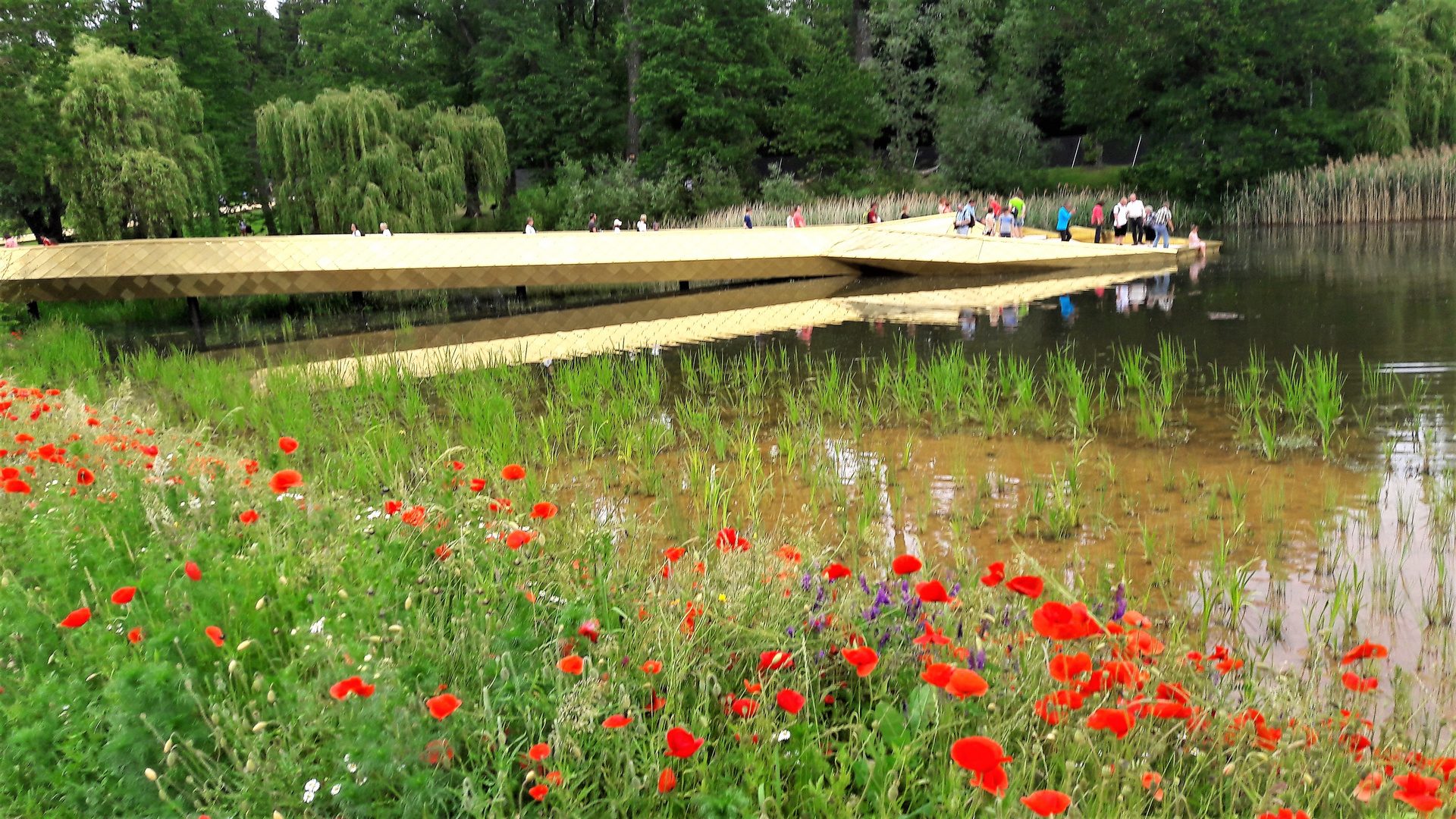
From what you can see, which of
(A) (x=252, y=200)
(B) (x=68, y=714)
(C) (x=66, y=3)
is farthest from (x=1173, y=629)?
(A) (x=252, y=200)

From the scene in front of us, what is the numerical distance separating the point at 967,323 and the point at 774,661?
10.1 meters

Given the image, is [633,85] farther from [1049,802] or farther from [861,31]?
[1049,802]

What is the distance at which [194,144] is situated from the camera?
20812 millimetres

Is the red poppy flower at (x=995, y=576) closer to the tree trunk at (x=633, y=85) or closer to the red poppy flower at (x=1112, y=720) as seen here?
the red poppy flower at (x=1112, y=720)

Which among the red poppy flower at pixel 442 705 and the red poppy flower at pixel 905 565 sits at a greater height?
the red poppy flower at pixel 905 565

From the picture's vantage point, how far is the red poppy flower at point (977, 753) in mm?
1376

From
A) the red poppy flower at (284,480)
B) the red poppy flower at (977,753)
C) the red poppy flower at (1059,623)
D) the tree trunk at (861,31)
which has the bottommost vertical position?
the red poppy flower at (977,753)

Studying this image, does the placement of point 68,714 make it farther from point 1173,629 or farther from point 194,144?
point 194,144

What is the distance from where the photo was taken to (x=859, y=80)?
3272 centimetres

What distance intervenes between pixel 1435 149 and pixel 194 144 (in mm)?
30601

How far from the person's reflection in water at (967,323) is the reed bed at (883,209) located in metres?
12.6

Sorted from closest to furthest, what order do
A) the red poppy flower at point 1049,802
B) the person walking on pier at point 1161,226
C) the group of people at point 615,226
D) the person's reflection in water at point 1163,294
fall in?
the red poppy flower at point 1049,802 → the person's reflection in water at point 1163,294 → the group of people at point 615,226 → the person walking on pier at point 1161,226

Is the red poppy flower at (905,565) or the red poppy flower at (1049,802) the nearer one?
the red poppy flower at (1049,802)

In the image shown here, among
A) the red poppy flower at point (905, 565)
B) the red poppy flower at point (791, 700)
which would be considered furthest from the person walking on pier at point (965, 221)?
the red poppy flower at point (791, 700)
